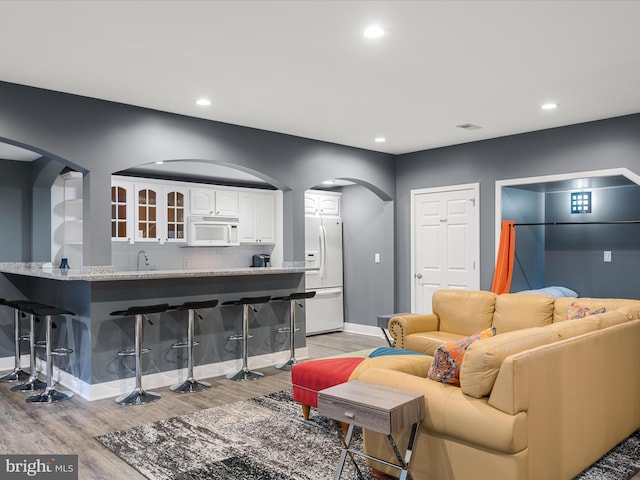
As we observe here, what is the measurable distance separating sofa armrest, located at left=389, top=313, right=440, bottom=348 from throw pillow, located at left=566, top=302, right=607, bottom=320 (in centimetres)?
146

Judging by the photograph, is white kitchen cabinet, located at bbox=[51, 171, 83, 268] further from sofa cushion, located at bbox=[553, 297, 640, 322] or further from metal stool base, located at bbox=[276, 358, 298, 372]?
sofa cushion, located at bbox=[553, 297, 640, 322]

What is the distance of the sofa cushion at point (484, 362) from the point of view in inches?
98.7

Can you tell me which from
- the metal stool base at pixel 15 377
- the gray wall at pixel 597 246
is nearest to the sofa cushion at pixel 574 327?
the gray wall at pixel 597 246

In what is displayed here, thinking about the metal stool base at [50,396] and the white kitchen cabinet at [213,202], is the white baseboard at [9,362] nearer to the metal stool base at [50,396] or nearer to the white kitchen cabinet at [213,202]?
the metal stool base at [50,396]

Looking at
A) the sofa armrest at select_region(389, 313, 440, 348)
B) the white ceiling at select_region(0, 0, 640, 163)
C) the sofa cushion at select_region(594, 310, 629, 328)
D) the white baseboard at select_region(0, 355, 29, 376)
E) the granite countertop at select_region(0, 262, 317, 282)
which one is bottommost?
the white baseboard at select_region(0, 355, 29, 376)

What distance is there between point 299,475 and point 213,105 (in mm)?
3398

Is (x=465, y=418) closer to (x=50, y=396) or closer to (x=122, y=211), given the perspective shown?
(x=50, y=396)

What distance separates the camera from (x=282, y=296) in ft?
19.7

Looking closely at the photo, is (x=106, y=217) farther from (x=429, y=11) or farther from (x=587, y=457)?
(x=587, y=457)

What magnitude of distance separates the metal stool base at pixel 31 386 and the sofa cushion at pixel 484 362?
163 inches

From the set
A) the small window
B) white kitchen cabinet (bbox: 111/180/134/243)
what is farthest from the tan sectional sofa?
white kitchen cabinet (bbox: 111/180/134/243)

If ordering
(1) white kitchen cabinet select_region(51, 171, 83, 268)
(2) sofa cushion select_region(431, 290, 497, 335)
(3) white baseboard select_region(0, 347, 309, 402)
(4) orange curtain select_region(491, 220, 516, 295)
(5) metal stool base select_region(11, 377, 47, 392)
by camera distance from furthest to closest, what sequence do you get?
(1) white kitchen cabinet select_region(51, 171, 83, 268) → (4) orange curtain select_region(491, 220, 516, 295) → (2) sofa cushion select_region(431, 290, 497, 335) → (5) metal stool base select_region(11, 377, 47, 392) → (3) white baseboard select_region(0, 347, 309, 402)

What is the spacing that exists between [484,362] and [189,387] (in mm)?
3187

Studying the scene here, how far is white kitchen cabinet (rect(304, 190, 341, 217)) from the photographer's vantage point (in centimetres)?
801
